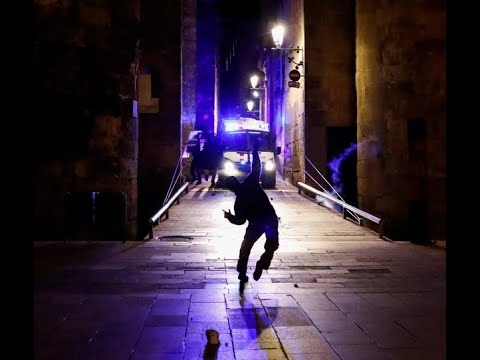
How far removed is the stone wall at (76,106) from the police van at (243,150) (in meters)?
10.0

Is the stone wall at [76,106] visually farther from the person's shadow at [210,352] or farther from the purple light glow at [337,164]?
the purple light glow at [337,164]

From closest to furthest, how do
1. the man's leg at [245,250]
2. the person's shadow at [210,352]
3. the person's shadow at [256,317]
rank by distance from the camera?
the person's shadow at [210,352] < the person's shadow at [256,317] < the man's leg at [245,250]

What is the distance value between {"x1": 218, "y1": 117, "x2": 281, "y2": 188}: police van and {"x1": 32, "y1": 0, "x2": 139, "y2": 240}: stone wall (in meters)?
10.0

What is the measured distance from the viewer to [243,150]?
2130cm

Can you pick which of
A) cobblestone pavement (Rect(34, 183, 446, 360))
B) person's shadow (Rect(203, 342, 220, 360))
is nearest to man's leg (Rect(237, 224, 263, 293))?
cobblestone pavement (Rect(34, 183, 446, 360))

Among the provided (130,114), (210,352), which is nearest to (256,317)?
(210,352)

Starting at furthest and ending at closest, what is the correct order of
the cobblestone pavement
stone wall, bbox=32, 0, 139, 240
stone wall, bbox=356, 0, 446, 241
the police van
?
1. the police van
2. stone wall, bbox=356, 0, 446, 241
3. stone wall, bbox=32, 0, 139, 240
4. the cobblestone pavement

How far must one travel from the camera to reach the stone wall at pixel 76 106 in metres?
9.55

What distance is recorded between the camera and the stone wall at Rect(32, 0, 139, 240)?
31.3 ft

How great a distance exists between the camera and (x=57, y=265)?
7.26 metres

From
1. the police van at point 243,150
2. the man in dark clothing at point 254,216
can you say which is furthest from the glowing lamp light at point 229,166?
the man in dark clothing at point 254,216

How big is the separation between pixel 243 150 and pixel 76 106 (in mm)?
12169

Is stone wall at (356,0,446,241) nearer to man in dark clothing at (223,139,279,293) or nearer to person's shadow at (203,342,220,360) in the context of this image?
man in dark clothing at (223,139,279,293)

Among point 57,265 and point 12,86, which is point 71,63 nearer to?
point 57,265
